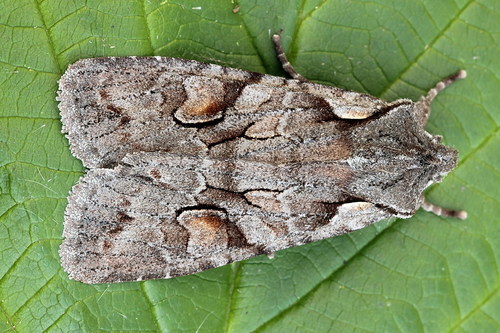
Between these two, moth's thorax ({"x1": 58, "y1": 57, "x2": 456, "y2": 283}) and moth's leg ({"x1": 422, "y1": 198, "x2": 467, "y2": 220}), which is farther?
moth's leg ({"x1": 422, "y1": 198, "x2": 467, "y2": 220})

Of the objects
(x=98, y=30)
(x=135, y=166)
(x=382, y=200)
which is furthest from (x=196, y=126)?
(x=382, y=200)

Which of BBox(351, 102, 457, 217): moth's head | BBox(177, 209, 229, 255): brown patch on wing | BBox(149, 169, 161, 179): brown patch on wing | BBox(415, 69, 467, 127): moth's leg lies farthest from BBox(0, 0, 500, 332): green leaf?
BBox(149, 169, 161, 179): brown patch on wing

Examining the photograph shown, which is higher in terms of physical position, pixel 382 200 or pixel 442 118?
pixel 442 118

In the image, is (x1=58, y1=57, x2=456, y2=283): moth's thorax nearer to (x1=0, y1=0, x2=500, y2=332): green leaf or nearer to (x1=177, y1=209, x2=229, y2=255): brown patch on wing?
(x1=177, y1=209, x2=229, y2=255): brown patch on wing

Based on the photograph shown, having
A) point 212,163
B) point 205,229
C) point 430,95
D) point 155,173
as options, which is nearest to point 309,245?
point 205,229

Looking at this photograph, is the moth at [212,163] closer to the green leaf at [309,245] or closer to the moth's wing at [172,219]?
the moth's wing at [172,219]

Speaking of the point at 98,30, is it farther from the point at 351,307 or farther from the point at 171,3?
the point at 351,307
